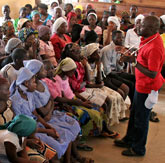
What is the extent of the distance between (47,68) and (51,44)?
1.23 meters

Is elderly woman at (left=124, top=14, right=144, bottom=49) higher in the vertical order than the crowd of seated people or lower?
higher

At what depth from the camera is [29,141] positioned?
7.15 feet

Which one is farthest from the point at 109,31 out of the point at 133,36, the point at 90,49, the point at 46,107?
the point at 46,107

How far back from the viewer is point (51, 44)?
4328mm

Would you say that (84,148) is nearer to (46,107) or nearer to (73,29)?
(46,107)

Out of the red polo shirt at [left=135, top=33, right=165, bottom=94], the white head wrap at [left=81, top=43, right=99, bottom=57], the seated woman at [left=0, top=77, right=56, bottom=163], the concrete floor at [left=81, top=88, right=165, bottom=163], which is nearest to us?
the seated woman at [left=0, top=77, right=56, bottom=163]

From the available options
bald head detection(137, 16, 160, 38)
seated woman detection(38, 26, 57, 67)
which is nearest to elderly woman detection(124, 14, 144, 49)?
seated woman detection(38, 26, 57, 67)

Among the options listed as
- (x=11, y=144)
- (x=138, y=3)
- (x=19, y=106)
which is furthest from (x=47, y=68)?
(x=138, y=3)

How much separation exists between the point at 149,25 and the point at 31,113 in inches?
62.3

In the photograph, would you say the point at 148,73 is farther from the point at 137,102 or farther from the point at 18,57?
the point at 18,57

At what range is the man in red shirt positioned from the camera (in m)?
2.70

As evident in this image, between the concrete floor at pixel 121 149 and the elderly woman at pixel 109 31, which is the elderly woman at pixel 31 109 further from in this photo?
A: the elderly woman at pixel 109 31

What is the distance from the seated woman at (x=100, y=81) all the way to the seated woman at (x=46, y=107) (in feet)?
3.54

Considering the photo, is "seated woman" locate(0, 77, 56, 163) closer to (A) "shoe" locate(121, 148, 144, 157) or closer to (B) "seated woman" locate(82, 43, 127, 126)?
(A) "shoe" locate(121, 148, 144, 157)
